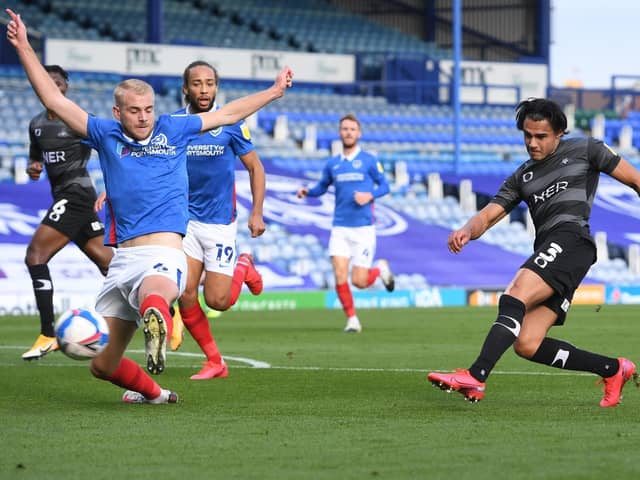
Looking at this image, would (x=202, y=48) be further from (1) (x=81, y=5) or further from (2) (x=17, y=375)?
(2) (x=17, y=375)

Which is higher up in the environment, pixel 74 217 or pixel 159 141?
pixel 159 141

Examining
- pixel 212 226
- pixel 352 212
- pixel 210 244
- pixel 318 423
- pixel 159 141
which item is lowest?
pixel 318 423

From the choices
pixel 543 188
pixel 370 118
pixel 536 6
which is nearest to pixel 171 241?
pixel 543 188

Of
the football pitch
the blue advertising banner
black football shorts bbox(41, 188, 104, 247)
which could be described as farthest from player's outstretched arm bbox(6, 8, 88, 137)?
the blue advertising banner

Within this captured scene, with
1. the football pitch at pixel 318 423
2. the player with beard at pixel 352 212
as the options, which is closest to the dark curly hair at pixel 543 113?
the football pitch at pixel 318 423

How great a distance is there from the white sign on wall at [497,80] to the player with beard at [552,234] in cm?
3278

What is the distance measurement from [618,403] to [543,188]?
4.27ft

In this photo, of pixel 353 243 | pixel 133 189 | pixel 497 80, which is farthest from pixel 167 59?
pixel 133 189

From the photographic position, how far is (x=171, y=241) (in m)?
7.68

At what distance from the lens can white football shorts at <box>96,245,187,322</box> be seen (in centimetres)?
750

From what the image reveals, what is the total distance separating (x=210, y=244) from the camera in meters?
9.98

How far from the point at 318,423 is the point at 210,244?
3.20 metres

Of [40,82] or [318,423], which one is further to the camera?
[40,82]

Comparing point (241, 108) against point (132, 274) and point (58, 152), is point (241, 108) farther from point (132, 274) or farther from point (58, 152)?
point (58, 152)
